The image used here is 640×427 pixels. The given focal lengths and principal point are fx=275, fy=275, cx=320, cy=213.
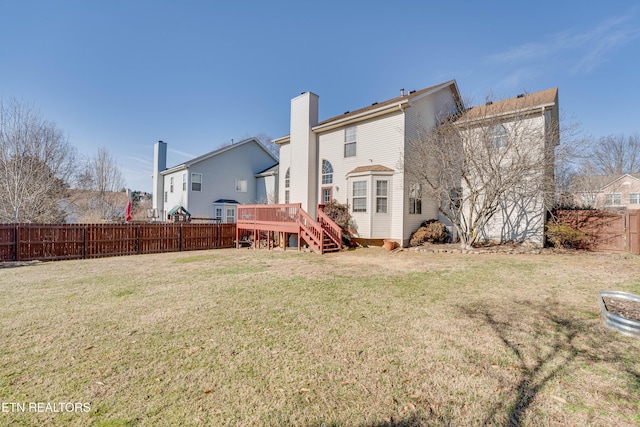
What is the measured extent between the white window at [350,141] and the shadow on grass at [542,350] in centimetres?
1084

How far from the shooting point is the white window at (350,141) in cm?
1430

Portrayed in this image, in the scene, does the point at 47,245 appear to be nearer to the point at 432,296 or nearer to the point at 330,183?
the point at 330,183

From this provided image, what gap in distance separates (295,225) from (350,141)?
5.52m

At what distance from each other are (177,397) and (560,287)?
729cm

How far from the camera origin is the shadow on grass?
2.41 meters

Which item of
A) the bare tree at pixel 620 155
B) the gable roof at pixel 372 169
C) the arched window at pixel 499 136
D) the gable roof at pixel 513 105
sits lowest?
the gable roof at pixel 372 169

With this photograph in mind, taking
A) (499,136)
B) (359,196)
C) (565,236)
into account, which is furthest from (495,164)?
(359,196)

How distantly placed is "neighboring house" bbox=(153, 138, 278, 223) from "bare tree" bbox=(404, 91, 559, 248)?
14.3 m

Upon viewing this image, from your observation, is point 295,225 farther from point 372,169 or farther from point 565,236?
point 565,236

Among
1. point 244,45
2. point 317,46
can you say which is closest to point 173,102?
point 244,45

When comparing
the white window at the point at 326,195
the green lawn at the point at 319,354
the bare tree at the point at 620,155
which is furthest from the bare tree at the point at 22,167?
the bare tree at the point at 620,155

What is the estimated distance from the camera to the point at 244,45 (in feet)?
48.5

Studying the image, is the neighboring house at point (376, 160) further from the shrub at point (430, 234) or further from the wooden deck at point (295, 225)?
the wooden deck at point (295, 225)

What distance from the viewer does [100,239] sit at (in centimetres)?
1152
